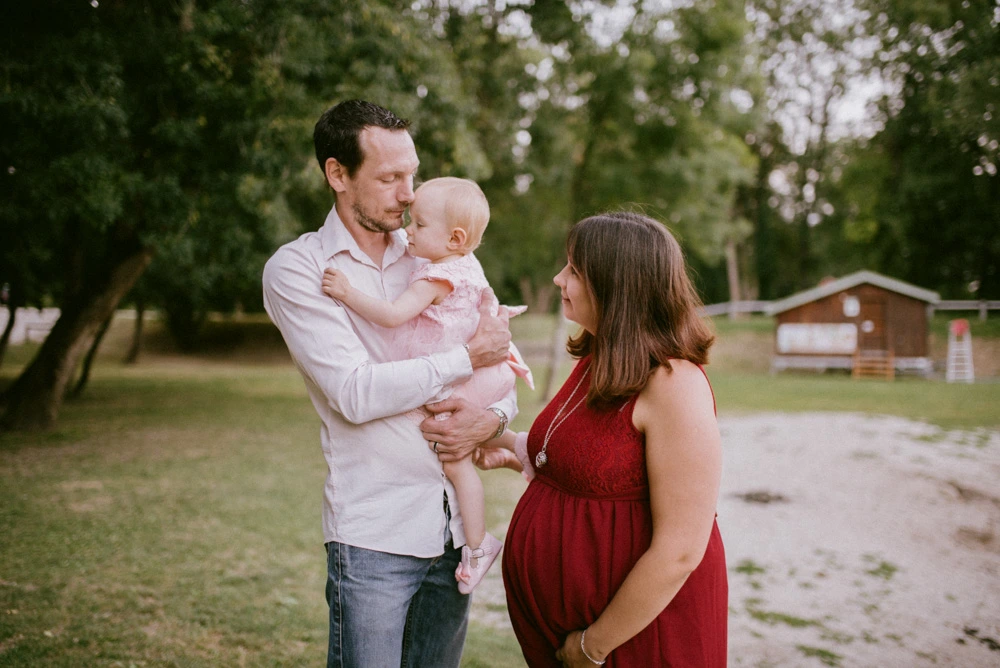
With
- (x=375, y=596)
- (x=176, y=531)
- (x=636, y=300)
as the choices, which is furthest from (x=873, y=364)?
(x=375, y=596)

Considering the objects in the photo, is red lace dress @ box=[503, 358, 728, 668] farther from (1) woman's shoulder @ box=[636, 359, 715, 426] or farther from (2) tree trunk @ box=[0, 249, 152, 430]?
(2) tree trunk @ box=[0, 249, 152, 430]

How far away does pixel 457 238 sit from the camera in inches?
92.7

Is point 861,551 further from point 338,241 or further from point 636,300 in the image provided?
point 338,241

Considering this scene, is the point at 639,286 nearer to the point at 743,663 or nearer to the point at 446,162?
the point at 743,663

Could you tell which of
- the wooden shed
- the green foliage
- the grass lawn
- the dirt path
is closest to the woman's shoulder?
the grass lawn

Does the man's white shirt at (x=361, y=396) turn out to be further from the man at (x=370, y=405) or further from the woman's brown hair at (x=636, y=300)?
the woman's brown hair at (x=636, y=300)

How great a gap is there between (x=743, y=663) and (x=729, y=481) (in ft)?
15.4

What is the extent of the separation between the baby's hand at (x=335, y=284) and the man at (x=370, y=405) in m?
0.03

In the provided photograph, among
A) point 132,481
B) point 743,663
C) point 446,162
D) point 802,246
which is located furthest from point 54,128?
point 802,246

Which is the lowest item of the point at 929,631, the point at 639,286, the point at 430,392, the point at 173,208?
the point at 929,631

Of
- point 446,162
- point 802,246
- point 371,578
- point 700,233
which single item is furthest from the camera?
point 802,246

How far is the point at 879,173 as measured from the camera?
32406 millimetres

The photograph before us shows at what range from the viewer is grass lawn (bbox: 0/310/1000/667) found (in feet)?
14.1

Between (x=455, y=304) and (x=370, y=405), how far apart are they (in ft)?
1.64
